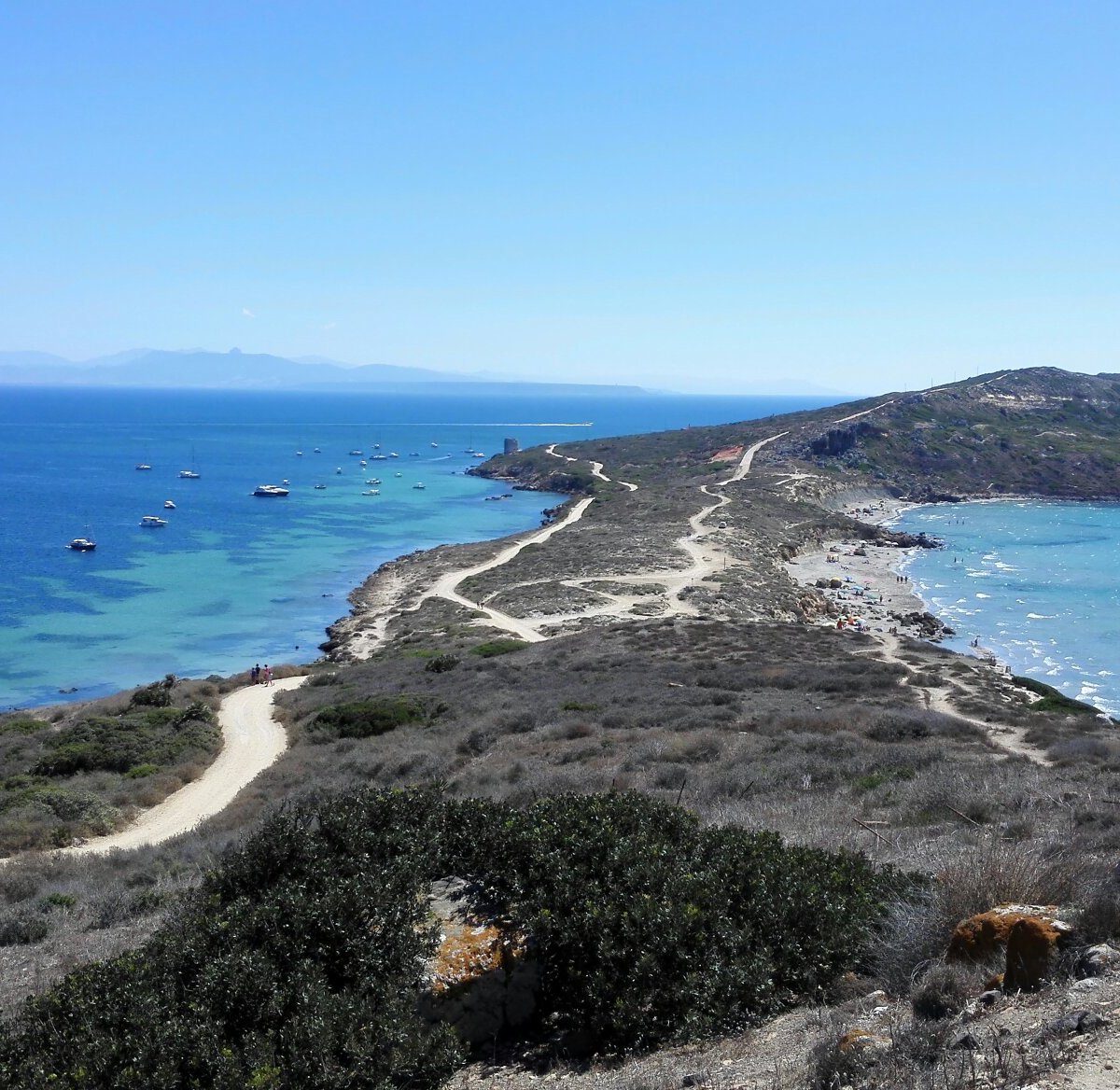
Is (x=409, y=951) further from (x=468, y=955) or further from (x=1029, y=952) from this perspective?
(x=1029, y=952)

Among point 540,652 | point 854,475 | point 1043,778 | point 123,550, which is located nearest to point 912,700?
point 1043,778

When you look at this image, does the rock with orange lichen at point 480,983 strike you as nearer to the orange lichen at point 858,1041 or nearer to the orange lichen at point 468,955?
the orange lichen at point 468,955

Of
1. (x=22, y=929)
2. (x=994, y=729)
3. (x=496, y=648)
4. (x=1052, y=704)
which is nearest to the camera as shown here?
(x=22, y=929)

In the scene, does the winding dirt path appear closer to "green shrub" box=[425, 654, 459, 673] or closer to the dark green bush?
the dark green bush

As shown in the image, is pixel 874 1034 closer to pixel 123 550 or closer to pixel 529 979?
pixel 529 979

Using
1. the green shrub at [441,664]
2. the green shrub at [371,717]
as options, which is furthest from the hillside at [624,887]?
the green shrub at [441,664]


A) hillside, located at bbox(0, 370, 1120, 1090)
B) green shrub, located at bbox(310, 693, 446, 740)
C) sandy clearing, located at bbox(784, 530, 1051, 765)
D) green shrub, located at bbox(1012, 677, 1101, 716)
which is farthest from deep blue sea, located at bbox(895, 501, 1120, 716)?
green shrub, located at bbox(310, 693, 446, 740)

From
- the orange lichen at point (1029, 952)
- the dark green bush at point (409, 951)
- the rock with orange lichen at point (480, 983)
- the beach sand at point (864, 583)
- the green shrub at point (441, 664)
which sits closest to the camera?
the dark green bush at point (409, 951)

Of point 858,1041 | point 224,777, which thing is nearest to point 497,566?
point 224,777
